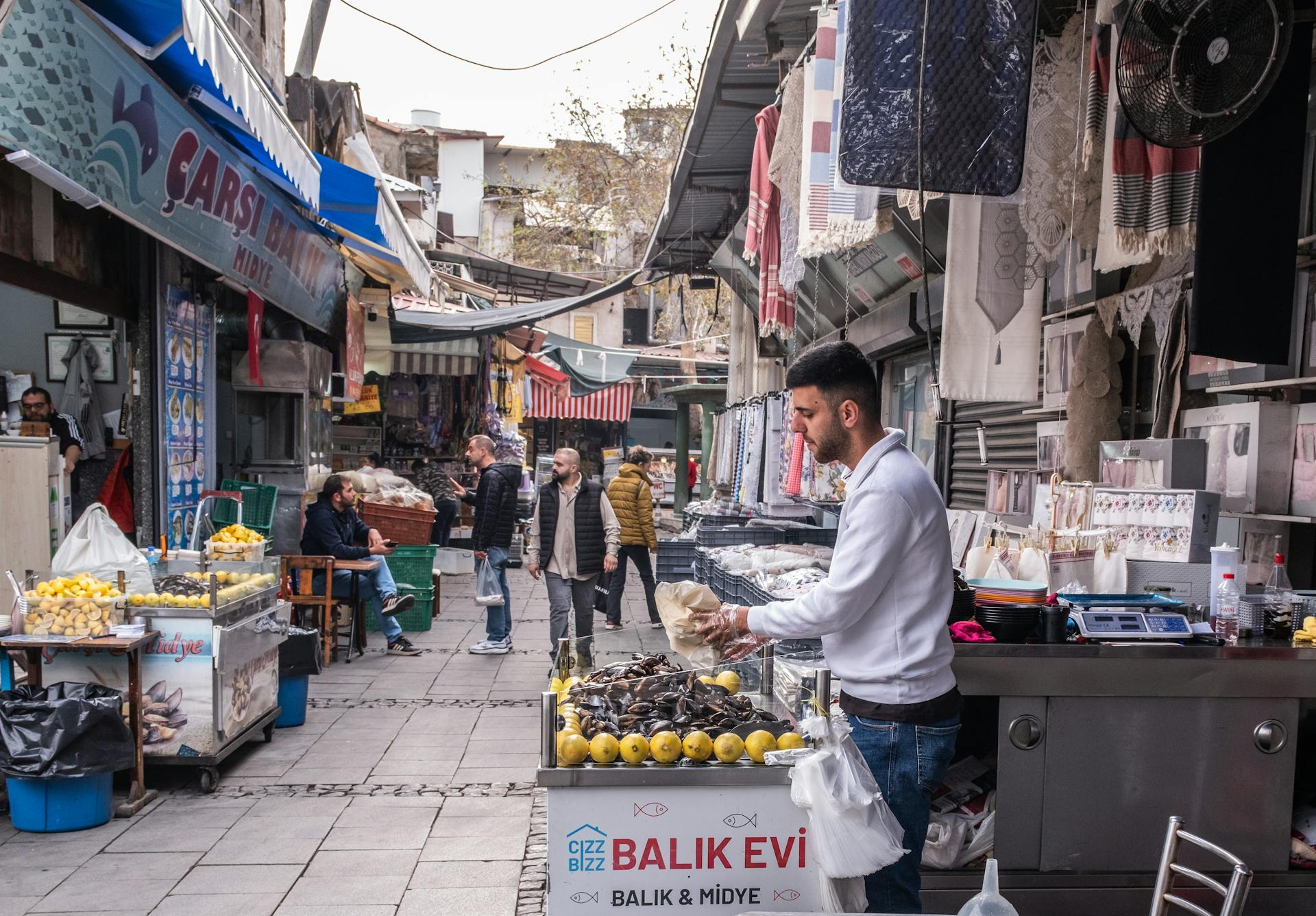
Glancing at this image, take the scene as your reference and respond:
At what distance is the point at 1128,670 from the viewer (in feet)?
12.0

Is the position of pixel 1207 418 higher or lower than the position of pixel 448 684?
higher

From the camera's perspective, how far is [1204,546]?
4.09 m

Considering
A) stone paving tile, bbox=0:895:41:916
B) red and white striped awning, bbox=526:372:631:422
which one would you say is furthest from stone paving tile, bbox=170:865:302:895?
red and white striped awning, bbox=526:372:631:422

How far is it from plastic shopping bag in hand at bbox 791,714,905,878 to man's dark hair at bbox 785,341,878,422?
3.18 feet

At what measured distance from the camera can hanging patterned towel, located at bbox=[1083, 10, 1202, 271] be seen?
4031 millimetres

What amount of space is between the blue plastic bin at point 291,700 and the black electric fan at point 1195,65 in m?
6.16

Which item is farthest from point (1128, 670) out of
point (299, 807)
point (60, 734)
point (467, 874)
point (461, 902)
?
point (60, 734)

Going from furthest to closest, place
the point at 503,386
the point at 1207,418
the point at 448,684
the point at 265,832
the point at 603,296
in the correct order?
the point at 503,386, the point at 603,296, the point at 448,684, the point at 265,832, the point at 1207,418

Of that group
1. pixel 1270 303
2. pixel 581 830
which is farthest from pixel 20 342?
pixel 1270 303

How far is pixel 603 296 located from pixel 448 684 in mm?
6766

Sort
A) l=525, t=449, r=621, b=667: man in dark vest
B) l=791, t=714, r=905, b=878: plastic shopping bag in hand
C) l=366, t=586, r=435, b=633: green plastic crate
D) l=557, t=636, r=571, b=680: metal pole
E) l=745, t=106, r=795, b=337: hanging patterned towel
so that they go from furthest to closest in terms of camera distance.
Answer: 1. l=366, t=586, r=435, b=633: green plastic crate
2. l=525, t=449, r=621, b=667: man in dark vest
3. l=745, t=106, r=795, b=337: hanging patterned towel
4. l=557, t=636, r=571, b=680: metal pole
5. l=791, t=714, r=905, b=878: plastic shopping bag in hand

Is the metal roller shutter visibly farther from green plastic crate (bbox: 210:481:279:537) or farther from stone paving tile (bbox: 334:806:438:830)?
green plastic crate (bbox: 210:481:279:537)

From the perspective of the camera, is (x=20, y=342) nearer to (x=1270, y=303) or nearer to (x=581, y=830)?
(x=581, y=830)

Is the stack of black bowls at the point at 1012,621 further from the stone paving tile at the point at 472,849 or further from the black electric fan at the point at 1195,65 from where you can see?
the stone paving tile at the point at 472,849
